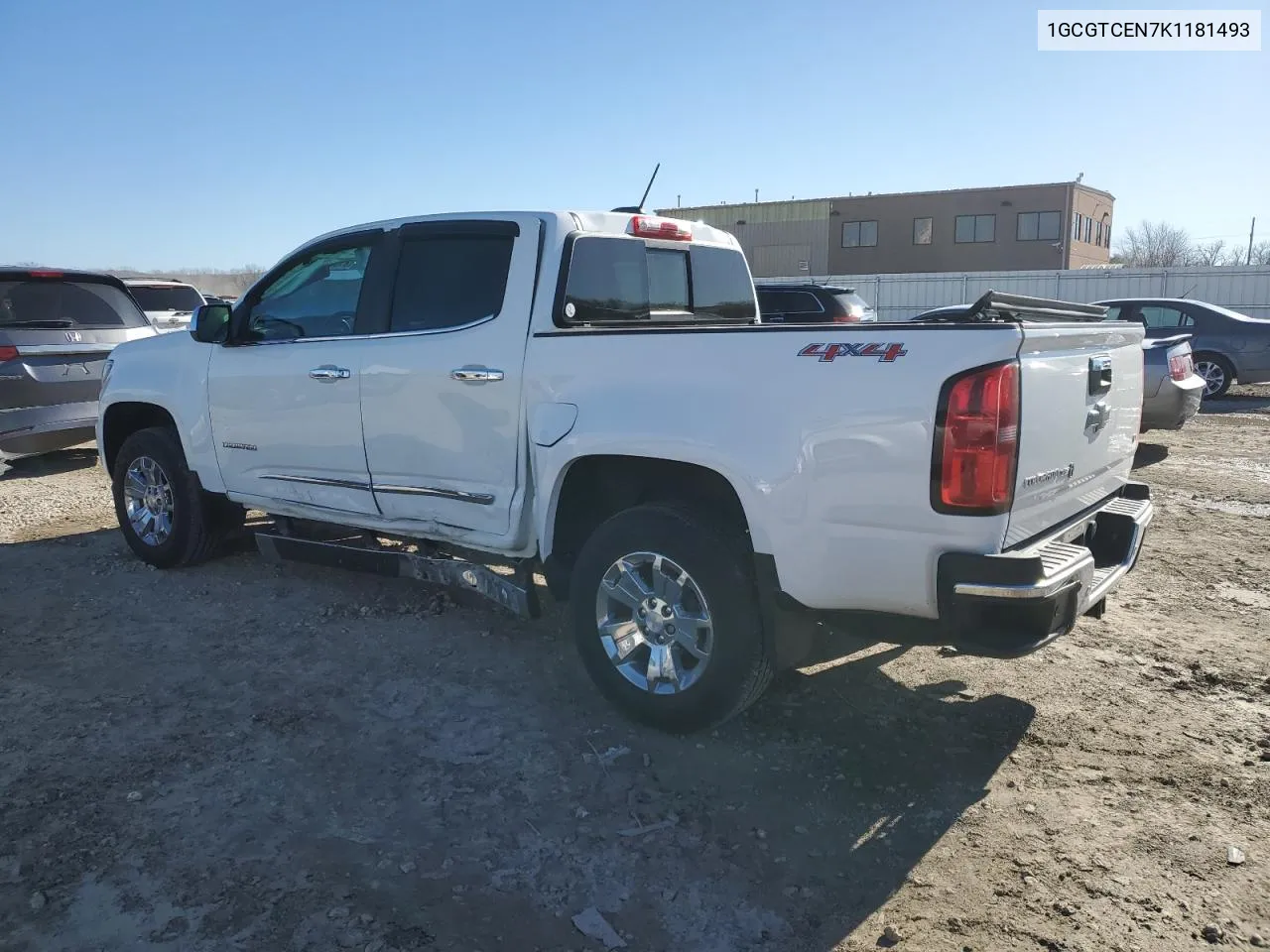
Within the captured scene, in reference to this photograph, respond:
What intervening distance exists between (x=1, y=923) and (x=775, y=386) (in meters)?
2.82

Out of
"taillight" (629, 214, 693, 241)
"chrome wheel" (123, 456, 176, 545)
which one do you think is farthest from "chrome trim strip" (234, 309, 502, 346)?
"chrome wheel" (123, 456, 176, 545)

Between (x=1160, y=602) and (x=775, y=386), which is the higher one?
(x=775, y=386)

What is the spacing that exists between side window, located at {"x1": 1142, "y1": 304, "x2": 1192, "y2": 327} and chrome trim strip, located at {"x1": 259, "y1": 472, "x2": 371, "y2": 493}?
13364 mm

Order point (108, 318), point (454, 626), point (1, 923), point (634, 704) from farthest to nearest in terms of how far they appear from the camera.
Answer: point (108, 318) → point (454, 626) → point (634, 704) → point (1, 923)

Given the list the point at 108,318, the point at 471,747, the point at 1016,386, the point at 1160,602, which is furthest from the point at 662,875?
the point at 108,318

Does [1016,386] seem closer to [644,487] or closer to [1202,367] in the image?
[644,487]

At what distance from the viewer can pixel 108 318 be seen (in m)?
9.17

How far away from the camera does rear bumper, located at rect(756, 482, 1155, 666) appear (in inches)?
116

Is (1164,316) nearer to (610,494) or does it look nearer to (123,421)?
(610,494)

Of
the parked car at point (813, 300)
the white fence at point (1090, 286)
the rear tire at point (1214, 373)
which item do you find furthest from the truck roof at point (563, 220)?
the white fence at point (1090, 286)

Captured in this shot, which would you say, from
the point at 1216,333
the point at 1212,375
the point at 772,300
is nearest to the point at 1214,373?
the point at 1212,375

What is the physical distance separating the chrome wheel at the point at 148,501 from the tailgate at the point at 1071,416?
502cm

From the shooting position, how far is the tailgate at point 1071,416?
9.95ft

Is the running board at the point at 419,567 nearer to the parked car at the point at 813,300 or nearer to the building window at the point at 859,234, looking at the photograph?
the parked car at the point at 813,300
